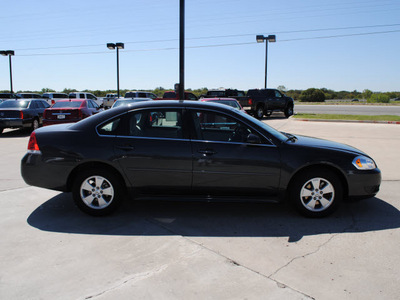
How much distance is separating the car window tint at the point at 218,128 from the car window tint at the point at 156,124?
27 centimetres

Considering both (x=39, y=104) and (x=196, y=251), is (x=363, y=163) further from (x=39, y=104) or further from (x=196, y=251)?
(x=39, y=104)

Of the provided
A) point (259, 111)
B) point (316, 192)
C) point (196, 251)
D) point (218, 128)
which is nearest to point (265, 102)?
point (259, 111)


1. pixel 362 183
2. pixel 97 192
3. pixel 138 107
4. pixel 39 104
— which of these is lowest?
pixel 97 192

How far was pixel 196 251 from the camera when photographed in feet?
12.3

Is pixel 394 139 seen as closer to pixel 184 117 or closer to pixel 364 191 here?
pixel 364 191

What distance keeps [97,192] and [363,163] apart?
12.0 feet

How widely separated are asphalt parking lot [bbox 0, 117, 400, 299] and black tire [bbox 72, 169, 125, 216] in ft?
0.54

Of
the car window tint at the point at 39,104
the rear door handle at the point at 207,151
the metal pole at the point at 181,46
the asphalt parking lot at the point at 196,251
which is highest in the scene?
the metal pole at the point at 181,46

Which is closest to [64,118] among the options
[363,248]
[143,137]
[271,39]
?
[143,137]

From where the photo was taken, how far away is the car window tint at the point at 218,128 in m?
4.84

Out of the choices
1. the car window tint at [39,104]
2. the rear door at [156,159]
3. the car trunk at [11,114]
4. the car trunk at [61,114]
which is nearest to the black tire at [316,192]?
the rear door at [156,159]

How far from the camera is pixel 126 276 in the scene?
129 inches

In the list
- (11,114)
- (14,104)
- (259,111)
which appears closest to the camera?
(11,114)

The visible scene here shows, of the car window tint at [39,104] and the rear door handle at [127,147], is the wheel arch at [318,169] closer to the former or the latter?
the rear door handle at [127,147]
